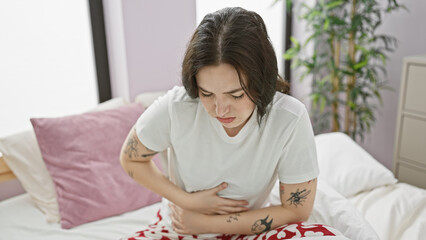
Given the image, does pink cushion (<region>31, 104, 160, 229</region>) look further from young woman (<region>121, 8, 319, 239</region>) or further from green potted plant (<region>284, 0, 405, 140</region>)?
green potted plant (<region>284, 0, 405, 140</region>)

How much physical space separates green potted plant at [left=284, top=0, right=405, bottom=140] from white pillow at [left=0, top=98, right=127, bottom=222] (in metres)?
1.65

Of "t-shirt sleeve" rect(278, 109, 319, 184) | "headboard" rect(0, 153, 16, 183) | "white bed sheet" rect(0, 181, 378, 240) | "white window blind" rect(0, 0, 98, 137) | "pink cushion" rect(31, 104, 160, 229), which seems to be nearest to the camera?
"t-shirt sleeve" rect(278, 109, 319, 184)

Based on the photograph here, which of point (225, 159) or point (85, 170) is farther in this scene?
point (85, 170)

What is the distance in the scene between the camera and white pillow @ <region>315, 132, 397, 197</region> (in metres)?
1.60

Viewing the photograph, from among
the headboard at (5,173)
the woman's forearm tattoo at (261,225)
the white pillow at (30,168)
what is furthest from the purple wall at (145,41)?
the woman's forearm tattoo at (261,225)

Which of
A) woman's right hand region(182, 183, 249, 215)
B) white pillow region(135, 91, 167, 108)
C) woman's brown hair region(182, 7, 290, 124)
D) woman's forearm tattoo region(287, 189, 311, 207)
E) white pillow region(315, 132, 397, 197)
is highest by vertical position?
woman's brown hair region(182, 7, 290, 124)

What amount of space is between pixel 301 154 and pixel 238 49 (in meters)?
0.39

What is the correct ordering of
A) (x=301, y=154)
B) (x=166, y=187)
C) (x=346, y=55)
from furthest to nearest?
1. (x=346, y=55)
2. (x=166, y=187)
3. (x=301, y=154)

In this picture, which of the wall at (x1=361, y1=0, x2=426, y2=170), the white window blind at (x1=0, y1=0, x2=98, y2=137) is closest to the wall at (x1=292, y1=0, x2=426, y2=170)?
the wall at (x1=361, y1=0, x2=426, y2=170)

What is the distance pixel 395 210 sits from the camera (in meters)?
1.44

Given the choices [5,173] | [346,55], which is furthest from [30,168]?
[346,55]

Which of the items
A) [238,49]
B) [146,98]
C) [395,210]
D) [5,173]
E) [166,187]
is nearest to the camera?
[238,49]

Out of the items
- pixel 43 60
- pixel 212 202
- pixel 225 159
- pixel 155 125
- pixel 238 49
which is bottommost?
pixel 212 202

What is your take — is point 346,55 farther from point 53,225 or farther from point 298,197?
point 53,225
